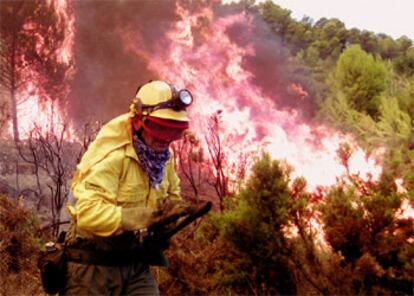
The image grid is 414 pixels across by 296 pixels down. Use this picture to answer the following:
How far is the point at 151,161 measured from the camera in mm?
3170

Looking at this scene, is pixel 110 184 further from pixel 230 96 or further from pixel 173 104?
pixel 230 96

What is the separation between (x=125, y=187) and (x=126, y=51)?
521 inches

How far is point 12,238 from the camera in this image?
7973mm

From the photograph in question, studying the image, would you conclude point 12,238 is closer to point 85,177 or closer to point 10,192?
point 10,192

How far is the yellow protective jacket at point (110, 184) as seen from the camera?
2.79m

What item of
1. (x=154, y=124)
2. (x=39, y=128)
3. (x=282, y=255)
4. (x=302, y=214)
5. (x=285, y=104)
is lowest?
(x=282, y=255)

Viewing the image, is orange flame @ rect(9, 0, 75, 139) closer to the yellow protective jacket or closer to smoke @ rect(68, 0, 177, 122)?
smoke @ rect(68, 0, 177, 122)

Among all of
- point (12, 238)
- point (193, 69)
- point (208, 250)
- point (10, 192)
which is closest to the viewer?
point (208, 250)

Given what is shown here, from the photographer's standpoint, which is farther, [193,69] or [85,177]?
[193,69]

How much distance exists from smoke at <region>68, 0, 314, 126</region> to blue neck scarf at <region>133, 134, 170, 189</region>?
39.3 ft

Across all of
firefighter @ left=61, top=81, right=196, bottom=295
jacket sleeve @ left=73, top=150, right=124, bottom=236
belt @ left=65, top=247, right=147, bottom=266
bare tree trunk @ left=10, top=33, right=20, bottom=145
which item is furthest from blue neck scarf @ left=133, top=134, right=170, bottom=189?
bare tree trunk @ left=10, top=33, right=20, bottom=145

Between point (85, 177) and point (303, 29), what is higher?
point (303, 29)

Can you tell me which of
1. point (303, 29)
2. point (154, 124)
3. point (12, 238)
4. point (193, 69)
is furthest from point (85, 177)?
point (303, 29)

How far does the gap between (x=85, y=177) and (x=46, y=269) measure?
0.59 meters
